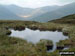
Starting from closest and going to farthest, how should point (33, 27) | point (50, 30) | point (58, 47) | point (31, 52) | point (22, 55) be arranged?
point (22, 55) → point (31, 52) → point (58, 47) → point (50, 30) → point (33, 27)

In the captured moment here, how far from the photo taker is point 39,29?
8244 centimetres

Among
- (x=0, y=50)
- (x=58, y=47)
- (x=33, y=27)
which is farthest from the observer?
(x=33, y=27)

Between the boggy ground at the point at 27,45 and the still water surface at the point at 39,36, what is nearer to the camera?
the boggy ground at the point at 27,45

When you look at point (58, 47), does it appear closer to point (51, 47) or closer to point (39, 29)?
point (51, 47)

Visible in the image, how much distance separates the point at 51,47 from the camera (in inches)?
1841

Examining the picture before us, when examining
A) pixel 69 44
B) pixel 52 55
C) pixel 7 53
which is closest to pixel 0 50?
pixel 7 53

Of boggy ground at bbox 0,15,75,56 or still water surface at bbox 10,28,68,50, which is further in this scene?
still water surface at bbox 10,28,68,50

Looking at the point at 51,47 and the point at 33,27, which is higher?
the point at 33,27

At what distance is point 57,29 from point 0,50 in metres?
48.8

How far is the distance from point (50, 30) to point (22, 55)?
50.6 metres

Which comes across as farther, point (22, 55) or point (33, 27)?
point (33, 27)

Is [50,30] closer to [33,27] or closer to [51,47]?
[33,27]

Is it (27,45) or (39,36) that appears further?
A: (39,36)

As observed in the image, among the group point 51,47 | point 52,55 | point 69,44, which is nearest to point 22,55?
point 52,55
